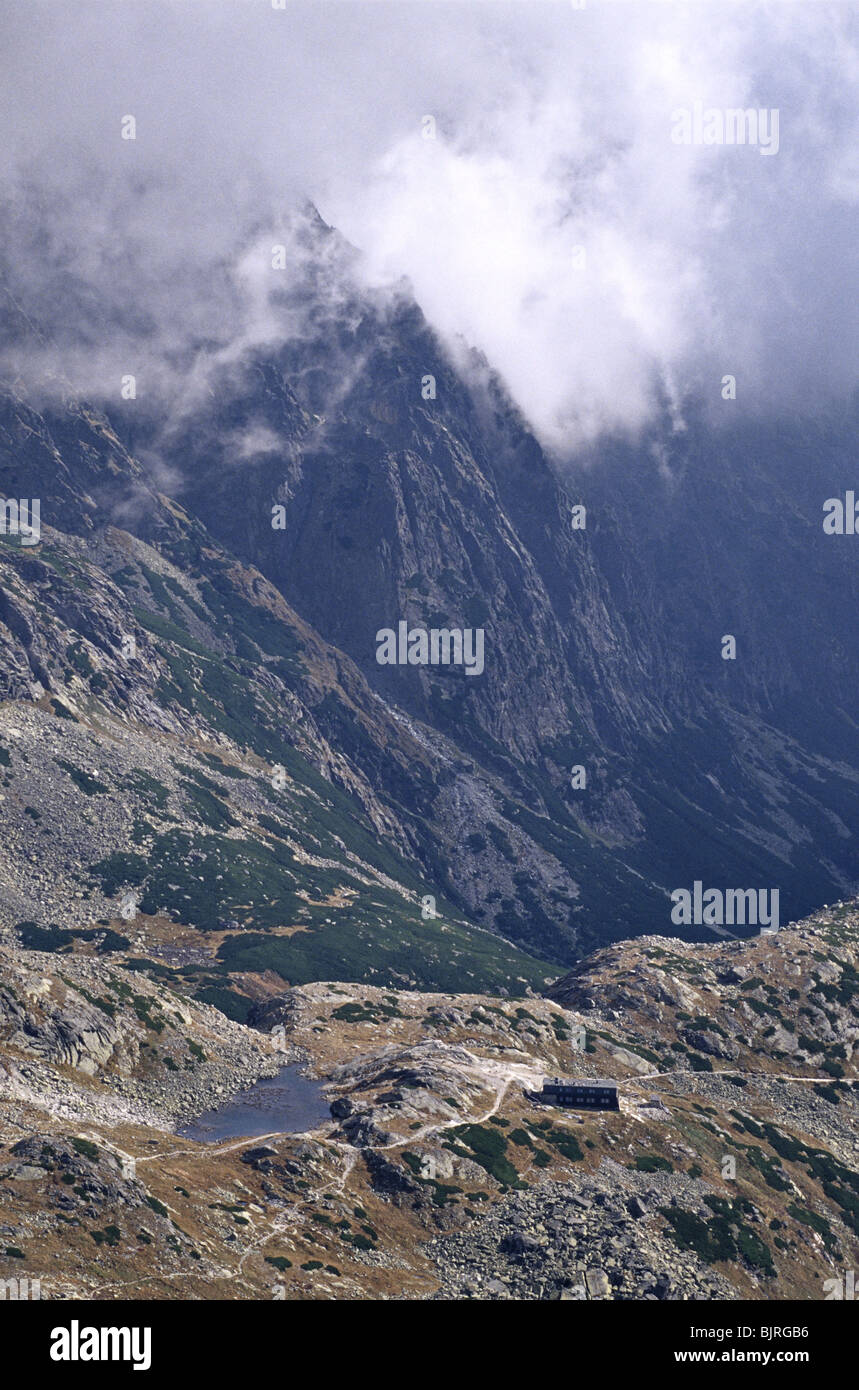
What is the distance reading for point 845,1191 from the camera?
402ft

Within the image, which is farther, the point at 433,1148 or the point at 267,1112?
the point at 267,1112

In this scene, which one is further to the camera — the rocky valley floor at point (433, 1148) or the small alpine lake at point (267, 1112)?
the small alpine lake at point (267, 1112)

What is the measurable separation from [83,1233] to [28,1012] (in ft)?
116

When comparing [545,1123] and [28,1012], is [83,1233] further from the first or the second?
[545,1123]

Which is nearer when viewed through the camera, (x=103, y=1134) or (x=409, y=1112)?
(x=103, y=1134)

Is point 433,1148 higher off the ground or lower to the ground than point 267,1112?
lower

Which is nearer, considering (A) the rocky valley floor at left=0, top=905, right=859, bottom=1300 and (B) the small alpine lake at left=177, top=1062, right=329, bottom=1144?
(A) the rocky valley floor at left=0, top=905, right=859, bottom=1300
